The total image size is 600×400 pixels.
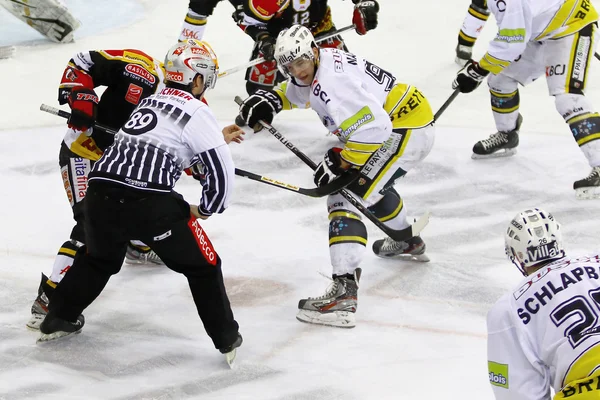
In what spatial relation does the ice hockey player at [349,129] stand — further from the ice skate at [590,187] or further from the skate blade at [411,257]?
the ice skate at [590,187]

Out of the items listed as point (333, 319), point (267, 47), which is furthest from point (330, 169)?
point (267, 47)

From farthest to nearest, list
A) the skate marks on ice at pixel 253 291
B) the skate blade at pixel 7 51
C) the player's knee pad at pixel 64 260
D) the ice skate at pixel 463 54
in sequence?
the skate blade at pixel 7 51
the ice skate at pixel 463 54
the skate marks on ice at pixel 253 291
the player's knee pad at pixel 64 260

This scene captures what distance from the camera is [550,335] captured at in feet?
7.17

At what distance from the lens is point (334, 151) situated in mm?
3732

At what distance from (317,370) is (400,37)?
15.5 feet

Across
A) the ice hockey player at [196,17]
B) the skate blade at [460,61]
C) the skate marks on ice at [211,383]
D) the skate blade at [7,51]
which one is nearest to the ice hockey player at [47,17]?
the skate blade at [7,51]

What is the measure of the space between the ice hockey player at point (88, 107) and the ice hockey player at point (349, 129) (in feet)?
1.57

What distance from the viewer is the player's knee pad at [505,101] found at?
5184 mm

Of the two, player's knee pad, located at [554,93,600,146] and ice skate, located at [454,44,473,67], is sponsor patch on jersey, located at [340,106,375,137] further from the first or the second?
ice skate, located at [454,44,473,67]

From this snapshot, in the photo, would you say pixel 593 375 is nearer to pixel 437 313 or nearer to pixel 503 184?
pixel 437 313

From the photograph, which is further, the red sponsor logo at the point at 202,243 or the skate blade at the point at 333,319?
the skate blade at the point at 333,319

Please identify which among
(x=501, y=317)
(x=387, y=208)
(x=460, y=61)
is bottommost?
(x=460, y=61)

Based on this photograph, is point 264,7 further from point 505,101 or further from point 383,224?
point 383,224

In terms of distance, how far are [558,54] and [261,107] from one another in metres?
1.74
